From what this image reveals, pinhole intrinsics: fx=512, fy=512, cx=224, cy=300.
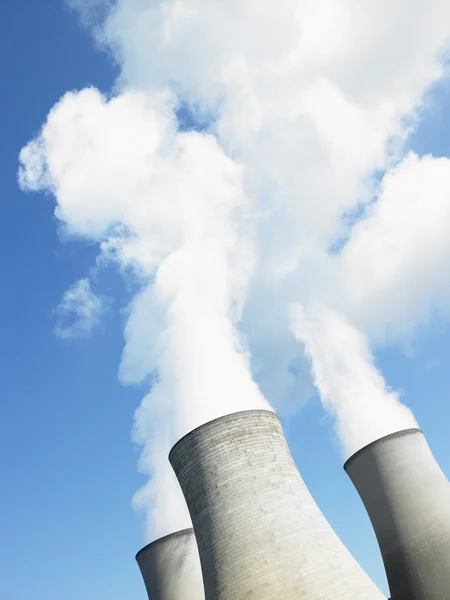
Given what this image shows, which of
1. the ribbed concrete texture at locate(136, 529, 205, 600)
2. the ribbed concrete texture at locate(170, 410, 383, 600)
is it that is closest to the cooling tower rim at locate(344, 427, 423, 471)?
the ribbed concrete texture at locate(170, 410, 383, 600)

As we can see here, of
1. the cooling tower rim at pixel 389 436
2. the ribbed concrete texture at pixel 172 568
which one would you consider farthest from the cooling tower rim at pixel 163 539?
the cooling tower rim at pixel 389 436

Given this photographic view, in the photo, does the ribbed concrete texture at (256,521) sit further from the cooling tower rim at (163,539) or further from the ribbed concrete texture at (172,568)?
the cooling tower rim at (163,539)

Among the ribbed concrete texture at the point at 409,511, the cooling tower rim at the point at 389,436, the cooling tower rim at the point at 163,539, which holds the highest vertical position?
the cooling tower rim at the point at 163,539

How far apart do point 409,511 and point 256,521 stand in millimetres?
4387

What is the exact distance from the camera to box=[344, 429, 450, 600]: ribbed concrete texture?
9766 mm

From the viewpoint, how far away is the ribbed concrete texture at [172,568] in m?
12.0

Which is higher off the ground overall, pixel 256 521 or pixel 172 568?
pixel 172 568

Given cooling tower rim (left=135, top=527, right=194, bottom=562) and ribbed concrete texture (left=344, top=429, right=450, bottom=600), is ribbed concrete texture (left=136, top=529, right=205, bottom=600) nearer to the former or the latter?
cooling tower rim (left=135, top=527, right=194, bottom=562)

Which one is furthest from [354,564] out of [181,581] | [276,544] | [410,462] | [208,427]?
[181,581]

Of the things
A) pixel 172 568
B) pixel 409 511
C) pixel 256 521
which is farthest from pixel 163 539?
pixel 256 521

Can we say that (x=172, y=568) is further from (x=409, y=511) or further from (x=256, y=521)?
(x=256, y=521)

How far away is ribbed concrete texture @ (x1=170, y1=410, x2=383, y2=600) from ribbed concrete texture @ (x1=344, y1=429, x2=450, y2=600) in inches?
121

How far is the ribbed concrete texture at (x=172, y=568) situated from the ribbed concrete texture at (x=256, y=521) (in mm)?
5018

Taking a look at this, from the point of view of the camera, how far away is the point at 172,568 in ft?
40.6
